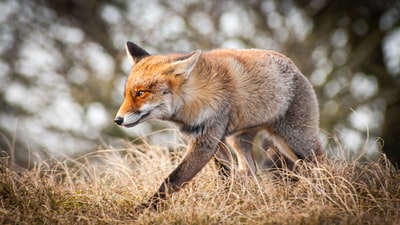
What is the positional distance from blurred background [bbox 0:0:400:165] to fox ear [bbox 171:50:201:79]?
7682mm

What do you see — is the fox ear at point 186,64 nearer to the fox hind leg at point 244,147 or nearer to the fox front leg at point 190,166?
the fox front leg at point 190,166

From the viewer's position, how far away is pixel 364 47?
14.1m

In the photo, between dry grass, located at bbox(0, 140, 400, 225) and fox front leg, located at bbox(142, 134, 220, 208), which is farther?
fox front leg, located at bbox(142, 134, 220, 208)

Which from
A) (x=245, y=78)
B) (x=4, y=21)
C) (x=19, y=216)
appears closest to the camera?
(x=19, y=216)

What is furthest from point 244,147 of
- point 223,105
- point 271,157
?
point 223,105

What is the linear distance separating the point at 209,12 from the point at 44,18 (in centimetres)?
439

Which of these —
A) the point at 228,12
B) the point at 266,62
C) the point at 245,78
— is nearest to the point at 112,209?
the point at 245,78

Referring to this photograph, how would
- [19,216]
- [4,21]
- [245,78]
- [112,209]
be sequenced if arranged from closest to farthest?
[19,216], [112,209], [245,78], [4,21]

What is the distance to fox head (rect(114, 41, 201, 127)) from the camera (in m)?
5.30

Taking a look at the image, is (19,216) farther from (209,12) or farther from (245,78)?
(209,12)

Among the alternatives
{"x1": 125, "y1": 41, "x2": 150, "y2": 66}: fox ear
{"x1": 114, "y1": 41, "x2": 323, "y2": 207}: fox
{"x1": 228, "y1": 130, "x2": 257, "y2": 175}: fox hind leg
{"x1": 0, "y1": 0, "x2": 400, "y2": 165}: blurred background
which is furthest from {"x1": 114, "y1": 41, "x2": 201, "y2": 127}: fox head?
{"x1": 0, "y1": 0, "x2": 400, "y2": 165}: blurred background

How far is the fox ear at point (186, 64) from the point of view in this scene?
543 centimetres

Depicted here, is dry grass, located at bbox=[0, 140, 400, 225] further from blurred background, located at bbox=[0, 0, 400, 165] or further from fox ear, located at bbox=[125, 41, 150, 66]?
blurred background, located at bbox=[0, 0, 400, 165]

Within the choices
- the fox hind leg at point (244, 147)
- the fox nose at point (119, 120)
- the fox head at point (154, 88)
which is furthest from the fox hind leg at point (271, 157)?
the fox nose at point (119, 120)
